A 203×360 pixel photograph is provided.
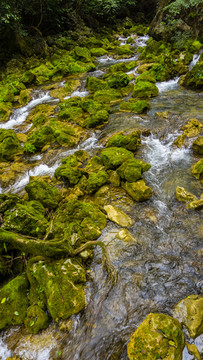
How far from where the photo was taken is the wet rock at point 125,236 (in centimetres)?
484

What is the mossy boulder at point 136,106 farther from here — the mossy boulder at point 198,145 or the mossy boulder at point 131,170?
the mossy boulder at point 131,170

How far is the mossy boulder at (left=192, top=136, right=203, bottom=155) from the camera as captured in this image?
6809 millimetres

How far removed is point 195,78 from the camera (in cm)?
1114

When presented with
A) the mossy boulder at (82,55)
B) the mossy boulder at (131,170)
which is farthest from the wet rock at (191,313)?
the mossy boulder at (82,55)

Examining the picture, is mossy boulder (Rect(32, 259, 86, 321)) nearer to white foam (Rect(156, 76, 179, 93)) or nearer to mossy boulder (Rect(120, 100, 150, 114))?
mossy boulder (Rect(120, 100, 150, 114))

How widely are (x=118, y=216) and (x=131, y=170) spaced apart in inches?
56.1

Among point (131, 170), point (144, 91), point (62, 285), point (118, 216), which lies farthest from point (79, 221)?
point (144, 91)

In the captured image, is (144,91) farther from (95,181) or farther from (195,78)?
(95,181)

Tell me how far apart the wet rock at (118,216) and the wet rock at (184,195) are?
4.94 ft

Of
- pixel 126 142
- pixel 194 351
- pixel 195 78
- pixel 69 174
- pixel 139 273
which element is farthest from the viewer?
pixel 195 78

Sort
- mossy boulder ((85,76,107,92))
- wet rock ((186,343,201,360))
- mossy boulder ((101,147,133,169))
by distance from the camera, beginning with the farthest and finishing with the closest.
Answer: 1. mossy boulder ((85,76,107,92))
2. mossy boulder ((101,147,133,169))
3. wet rock ((186,343,201,360))

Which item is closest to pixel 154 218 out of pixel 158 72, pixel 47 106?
pixel 47 106

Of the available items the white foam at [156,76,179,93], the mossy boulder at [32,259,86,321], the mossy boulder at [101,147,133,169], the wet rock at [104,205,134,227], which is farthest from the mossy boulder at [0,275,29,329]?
the white foam at [156,76,179,93]

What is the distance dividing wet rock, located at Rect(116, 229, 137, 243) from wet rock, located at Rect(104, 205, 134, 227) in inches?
9.0
